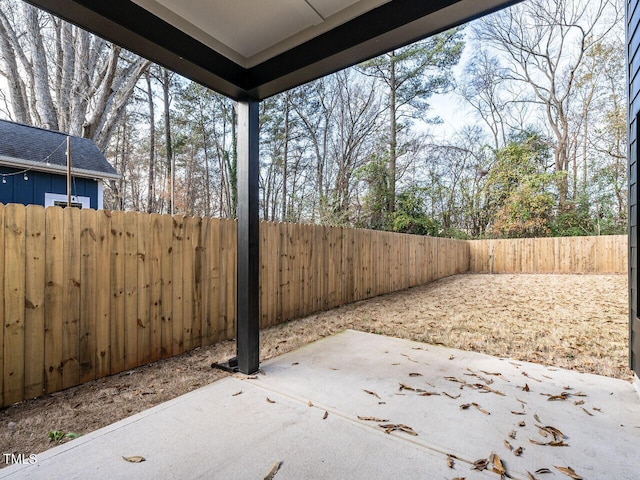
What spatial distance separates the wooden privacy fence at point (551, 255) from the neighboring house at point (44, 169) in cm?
1120

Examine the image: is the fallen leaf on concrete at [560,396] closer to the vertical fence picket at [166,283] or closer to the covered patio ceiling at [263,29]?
the covered patio ceiling at [263,29]

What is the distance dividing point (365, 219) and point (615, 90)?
30.5 ft

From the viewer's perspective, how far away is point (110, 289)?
8.04 ft

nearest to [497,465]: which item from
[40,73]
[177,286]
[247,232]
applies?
[247,232]

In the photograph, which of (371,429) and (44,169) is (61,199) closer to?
(44,169)

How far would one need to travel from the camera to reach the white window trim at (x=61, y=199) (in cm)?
568

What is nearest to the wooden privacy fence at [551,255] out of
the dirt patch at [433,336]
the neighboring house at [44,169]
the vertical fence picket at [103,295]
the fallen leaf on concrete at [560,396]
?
the dirt patch at [433,336]

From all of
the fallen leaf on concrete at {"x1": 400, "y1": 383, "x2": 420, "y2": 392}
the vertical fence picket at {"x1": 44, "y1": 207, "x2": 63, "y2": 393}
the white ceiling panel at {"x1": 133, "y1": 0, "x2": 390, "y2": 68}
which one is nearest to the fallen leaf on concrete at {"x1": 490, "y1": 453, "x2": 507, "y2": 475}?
the fallen leaf on concrete at {"x1": 400, "y1": 383, "x2": 420, "y2": 392}

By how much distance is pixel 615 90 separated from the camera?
1055cm

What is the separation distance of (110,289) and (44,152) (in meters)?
5.12

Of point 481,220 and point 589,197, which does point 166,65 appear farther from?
point 589,197

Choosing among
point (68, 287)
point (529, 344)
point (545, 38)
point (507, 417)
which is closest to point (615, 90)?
point (545, 38)

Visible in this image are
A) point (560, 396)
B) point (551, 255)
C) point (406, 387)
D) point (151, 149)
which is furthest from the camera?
point (151, 149)

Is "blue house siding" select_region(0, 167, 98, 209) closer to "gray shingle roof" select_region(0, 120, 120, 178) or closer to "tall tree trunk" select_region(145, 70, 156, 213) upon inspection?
"gray shingle roof" select_region(0, 120, 120, 178)
